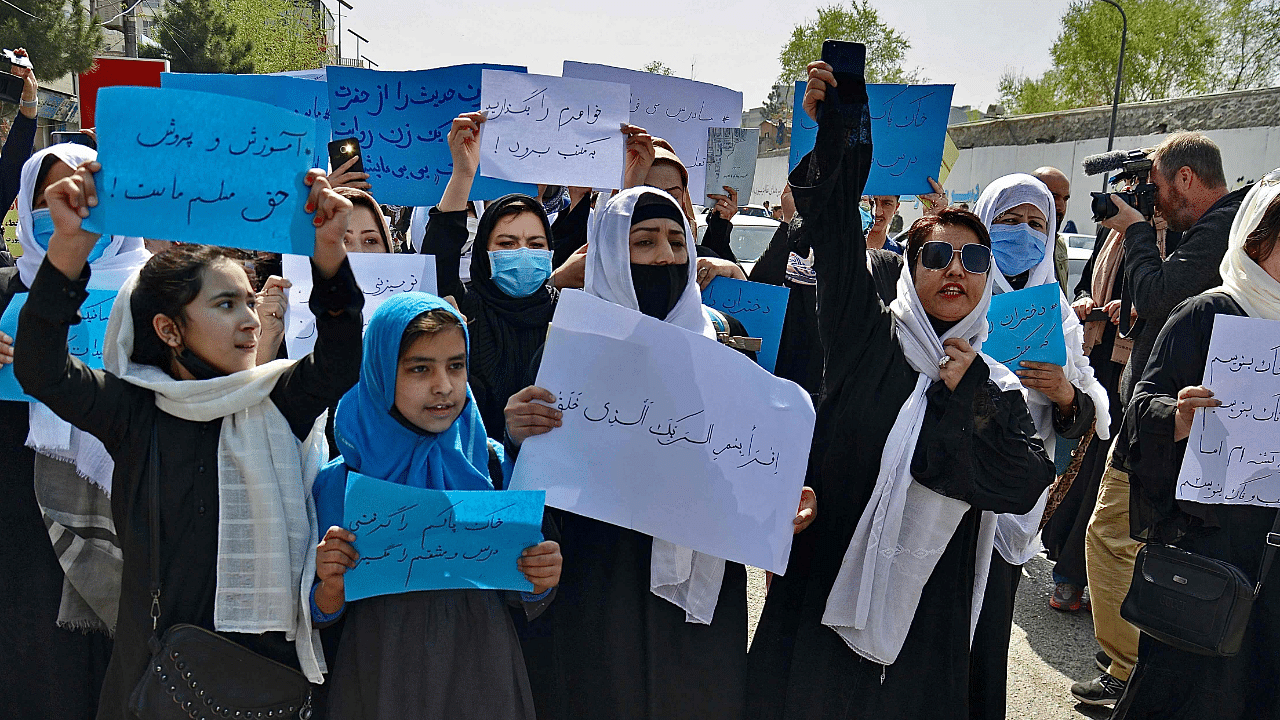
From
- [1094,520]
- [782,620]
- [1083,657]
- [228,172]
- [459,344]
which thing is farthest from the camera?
[1083,657]

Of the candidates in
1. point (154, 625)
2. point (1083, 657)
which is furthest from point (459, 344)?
point (1083, 657)

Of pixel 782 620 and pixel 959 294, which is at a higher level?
pixel 959 294

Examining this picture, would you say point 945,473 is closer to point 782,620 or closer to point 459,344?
point 782,620

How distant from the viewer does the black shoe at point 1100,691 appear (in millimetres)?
3664

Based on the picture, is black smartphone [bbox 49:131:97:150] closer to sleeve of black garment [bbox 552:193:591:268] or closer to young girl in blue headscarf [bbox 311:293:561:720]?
sleeve of black garment [bbox 552:193:591:268]

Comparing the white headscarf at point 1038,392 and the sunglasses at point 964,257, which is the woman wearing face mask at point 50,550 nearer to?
the sunglasses at point 964,257

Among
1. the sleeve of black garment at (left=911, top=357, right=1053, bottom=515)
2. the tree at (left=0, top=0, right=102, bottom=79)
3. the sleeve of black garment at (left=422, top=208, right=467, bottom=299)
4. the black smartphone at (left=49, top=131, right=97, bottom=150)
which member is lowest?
the sleeve of black garment at (left=911, top=357, right=1053, bottom=515)

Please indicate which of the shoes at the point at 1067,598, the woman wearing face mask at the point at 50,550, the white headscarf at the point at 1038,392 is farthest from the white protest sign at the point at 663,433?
the shoes at the point at 1067,598

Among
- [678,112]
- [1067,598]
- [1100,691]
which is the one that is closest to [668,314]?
[678,112]

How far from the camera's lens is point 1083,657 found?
414 centimetres

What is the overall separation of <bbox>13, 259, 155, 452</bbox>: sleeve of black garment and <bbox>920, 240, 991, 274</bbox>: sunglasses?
1867mm

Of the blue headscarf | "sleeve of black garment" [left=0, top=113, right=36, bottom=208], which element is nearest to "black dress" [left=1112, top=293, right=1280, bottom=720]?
the blue headscarf

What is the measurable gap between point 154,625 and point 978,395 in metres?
1.90

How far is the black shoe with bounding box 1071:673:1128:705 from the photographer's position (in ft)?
12.0
